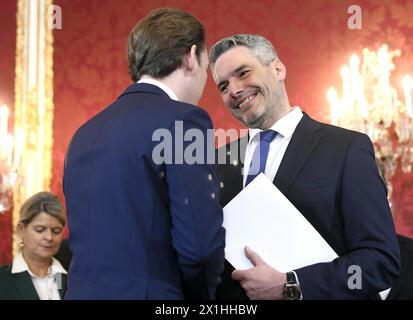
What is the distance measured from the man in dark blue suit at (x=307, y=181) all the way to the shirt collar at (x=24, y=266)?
1818mm

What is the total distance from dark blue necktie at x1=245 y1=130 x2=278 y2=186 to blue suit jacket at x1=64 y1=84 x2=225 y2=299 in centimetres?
43

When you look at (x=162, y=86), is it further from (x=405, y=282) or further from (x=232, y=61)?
(x=405, y=282)

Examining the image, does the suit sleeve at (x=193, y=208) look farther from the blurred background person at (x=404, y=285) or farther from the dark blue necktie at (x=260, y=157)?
the blurred background person at (x=404, y=285)

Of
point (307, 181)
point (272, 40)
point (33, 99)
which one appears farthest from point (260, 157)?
point (33, 99)

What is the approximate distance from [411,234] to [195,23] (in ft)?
10.6

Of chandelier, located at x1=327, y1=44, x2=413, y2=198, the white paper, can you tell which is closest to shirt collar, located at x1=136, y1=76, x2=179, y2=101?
the white paper

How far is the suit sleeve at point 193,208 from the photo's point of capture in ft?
4.33

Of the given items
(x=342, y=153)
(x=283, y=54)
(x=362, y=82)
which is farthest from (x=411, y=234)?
(x=342, y=153)

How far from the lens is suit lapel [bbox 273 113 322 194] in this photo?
1.71 meters

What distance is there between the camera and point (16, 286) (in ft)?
10.7

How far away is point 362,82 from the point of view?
4.27 m

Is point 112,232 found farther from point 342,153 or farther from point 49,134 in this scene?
point 49,134

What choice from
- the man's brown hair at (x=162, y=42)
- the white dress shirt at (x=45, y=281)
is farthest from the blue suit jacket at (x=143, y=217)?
the white dress shirt at (x=45, y=281)

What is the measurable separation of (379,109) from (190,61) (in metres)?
2.85
